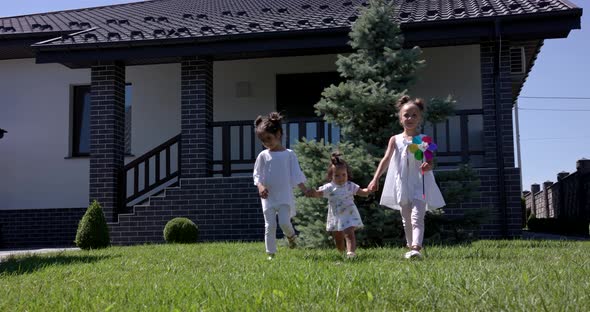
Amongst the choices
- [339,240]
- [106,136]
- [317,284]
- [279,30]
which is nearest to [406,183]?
[339,240]

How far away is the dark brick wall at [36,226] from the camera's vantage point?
43.2ft

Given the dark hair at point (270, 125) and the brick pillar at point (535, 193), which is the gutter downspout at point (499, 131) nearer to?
the dark hair at point (270, 125)

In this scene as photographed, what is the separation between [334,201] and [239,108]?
6.53 m

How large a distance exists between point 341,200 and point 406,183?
2.48 ft

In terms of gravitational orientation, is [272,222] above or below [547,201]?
above

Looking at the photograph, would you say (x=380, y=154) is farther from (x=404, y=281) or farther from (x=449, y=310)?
(x=449, y=310)

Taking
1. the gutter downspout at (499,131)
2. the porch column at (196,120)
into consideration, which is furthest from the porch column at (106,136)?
the gutter downspout at (499,131)

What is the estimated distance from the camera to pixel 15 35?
12938mm

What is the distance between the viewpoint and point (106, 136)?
11180mm

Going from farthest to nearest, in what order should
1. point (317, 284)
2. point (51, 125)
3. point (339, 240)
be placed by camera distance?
1. point (51, 125)
2. point (339, 240)
3. point (317, 284)

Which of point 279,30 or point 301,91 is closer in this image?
point 279,30

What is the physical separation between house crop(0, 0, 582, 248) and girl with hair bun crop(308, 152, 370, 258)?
367cm

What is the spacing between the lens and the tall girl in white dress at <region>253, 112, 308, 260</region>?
6.27 m

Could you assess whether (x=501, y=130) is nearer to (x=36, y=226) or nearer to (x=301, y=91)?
(x=301, y=91)
